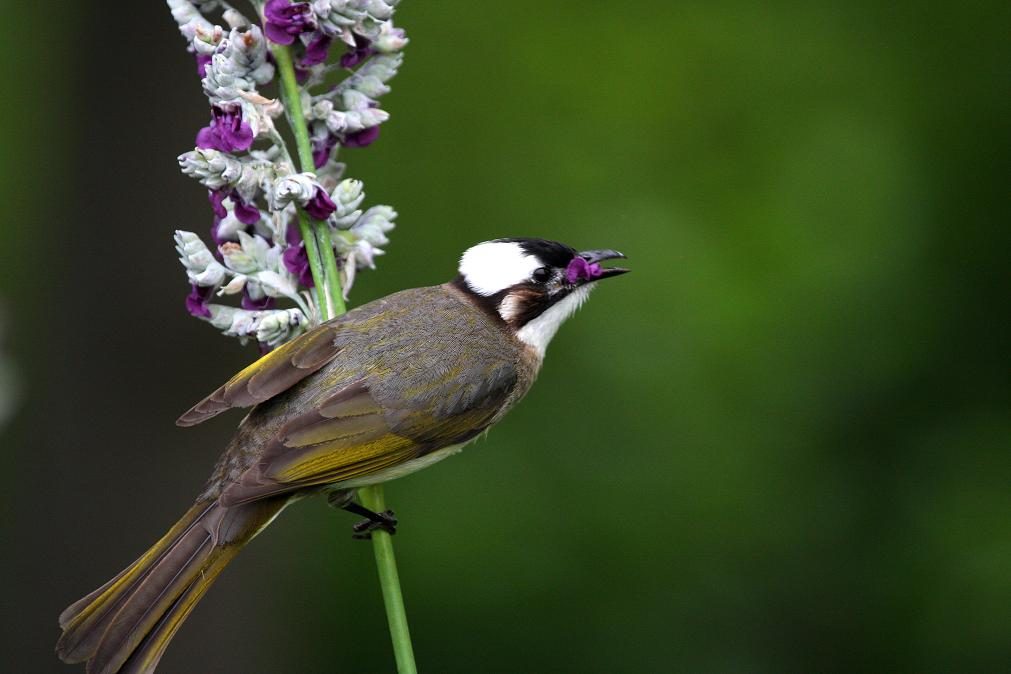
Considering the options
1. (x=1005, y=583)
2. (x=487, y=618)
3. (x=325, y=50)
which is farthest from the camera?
(x=487, y=618)

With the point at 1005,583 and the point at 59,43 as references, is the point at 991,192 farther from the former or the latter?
the point at 59,43

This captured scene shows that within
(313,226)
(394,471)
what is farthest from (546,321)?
(313,226)

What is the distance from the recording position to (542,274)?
334cm

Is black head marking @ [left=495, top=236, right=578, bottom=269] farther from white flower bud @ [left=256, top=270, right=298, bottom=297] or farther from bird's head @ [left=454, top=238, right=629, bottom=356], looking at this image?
white flower bud @ [left=256, top=270, right=298, bottom=297]

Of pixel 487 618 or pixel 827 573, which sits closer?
pixel 827 573

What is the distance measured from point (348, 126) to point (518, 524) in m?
3.06

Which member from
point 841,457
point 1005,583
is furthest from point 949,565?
point 841,457

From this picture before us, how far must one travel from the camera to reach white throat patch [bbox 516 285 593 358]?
133 inches

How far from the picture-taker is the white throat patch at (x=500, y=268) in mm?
3322

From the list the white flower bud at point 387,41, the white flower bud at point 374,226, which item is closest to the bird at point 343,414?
the white flower bud at point 374,226

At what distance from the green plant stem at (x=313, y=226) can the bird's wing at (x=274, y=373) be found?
20 centimetres

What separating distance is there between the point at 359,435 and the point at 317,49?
89 cm

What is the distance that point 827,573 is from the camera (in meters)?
4.86

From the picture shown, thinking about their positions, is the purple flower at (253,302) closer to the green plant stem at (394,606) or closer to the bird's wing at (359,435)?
the bird's wing at (359,435)
